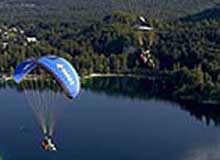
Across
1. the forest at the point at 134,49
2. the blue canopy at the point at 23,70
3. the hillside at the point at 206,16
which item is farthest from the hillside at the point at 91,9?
the blue canopy at the point at 23,70

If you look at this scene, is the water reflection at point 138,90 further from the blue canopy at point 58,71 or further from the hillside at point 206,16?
the hillside at point 206,16

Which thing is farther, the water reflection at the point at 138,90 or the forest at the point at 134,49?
the forest at the point at 134,49

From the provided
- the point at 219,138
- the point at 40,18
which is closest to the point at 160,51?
the point at 219,138

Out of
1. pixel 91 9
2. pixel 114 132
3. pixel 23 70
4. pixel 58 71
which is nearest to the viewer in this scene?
pixel 58 71

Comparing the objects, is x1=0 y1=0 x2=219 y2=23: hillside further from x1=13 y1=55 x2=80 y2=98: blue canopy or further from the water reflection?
x1=13 y1=55 x2=80 y2=98: blue canopy

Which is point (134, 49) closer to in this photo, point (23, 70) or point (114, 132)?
point (114, 132)

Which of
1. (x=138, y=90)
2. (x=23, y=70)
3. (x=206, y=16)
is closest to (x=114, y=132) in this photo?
(x=138, y=90)

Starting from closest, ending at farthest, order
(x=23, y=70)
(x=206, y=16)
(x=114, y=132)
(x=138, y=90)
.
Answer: (x=23, y=70) < (x=114, y=132) < (x=138, y=90) < (x=206, y=16)
